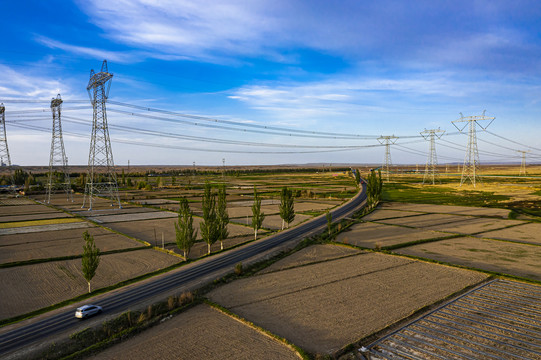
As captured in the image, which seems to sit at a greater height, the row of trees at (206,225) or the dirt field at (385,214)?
the row of trees at (206,225)

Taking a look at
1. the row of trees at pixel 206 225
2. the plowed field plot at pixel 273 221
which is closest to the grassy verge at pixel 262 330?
the row of trees at pixel 206 225

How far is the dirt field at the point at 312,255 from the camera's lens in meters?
39.2

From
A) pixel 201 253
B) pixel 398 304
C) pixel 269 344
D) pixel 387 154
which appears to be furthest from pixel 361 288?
pixel 387 154

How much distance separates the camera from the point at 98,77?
72.2m

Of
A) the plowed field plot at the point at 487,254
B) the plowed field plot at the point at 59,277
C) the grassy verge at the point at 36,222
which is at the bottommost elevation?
the plowed field plot at the point at 487,254

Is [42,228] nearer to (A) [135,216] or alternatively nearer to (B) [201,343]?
(A) [135,216]

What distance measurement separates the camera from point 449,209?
A: 84.4 metres

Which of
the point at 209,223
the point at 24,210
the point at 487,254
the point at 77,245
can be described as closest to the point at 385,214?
the point at 487,254

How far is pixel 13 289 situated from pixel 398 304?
3705cm

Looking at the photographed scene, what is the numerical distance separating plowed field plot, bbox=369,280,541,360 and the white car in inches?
844

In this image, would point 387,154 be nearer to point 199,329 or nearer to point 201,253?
point 201,253

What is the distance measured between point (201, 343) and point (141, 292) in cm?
1149

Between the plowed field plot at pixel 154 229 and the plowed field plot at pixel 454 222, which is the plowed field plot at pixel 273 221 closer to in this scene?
the plowed field plot at pixel 154 229

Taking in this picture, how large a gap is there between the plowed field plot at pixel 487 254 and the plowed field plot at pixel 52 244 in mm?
43707
